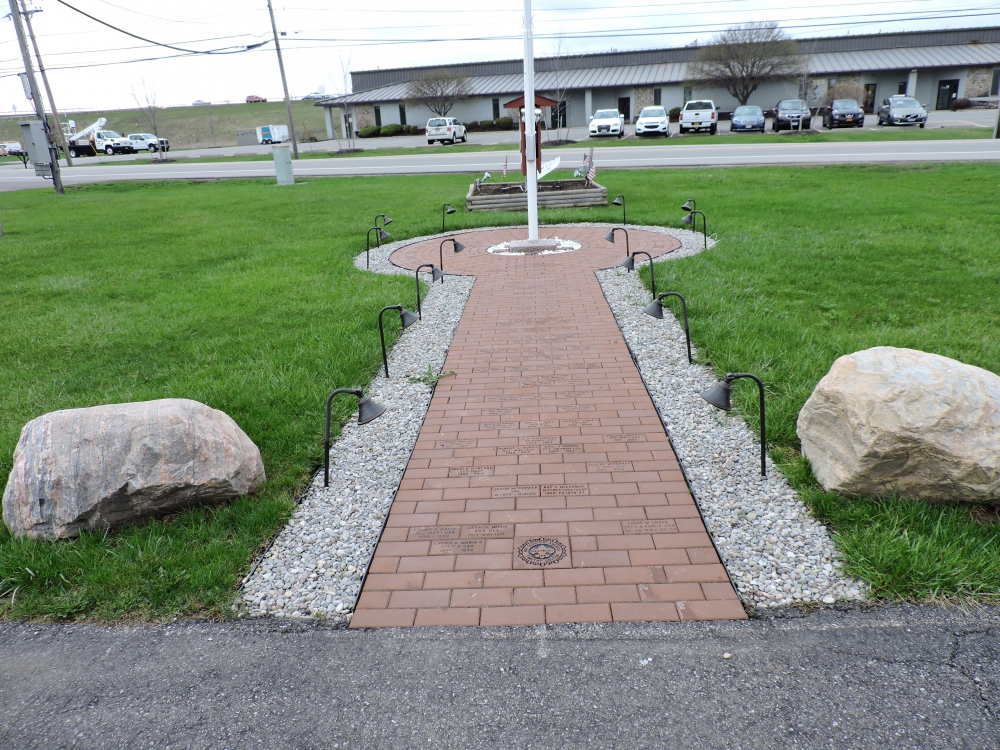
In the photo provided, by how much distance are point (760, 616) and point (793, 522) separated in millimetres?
934

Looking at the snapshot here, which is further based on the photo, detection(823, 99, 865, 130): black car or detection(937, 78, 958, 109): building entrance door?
detection(937, 78, 958, 109): building entrance door

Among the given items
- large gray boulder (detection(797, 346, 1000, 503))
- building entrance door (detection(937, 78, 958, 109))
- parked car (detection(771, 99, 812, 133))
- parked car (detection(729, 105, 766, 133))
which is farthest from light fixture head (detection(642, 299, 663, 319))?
building entrance door (detection(937, 78, 958, 109))

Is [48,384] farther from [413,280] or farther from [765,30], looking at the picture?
[765,30]

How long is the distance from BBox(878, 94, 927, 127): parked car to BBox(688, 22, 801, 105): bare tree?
1057 cm

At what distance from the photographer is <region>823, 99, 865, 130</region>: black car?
115 ft

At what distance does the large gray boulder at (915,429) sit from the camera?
3916mm

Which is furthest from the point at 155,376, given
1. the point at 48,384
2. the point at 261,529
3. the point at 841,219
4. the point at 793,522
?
the point at 841,219

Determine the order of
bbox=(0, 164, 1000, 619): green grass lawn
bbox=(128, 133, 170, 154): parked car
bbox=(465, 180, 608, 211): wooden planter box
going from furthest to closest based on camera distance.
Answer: bbox=(128, 133, 170, 154): parked car < bbox=(465, 180, 608, 211): wooden planter box < bbox=(0, 164, 1000, 619): green grass lawn

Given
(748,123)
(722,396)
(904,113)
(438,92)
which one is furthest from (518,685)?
(438,92)

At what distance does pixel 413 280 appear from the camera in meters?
9.79

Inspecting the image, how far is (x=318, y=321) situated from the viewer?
8.17 meters

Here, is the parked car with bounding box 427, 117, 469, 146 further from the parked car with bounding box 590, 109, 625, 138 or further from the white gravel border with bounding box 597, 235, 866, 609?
the white gravel border with bounding box 597, 235, 866, 609

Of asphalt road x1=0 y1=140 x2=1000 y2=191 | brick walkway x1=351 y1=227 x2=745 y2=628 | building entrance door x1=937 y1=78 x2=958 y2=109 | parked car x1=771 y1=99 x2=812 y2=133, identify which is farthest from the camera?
building entrance door x1=937 y1=78 x2=958 y2=109

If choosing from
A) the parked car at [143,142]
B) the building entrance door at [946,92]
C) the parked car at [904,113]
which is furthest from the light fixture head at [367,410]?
the building entrance door at [946,92]
